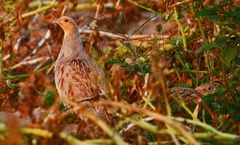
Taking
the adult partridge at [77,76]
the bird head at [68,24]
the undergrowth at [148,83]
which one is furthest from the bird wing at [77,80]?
the bird head at [68,24]

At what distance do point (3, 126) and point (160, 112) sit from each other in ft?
2.36

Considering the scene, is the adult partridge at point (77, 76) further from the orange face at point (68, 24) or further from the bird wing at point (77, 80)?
the orange face at point (68, 24)

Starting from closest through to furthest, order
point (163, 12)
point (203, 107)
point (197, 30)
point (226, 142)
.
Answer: point (226, 142) → point (203, 107) → point (163, 12) → point (197, 30)

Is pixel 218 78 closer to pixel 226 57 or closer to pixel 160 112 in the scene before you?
pixel 226 57

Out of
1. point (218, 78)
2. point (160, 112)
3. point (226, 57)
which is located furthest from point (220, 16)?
point (160, 112)

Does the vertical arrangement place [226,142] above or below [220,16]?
below

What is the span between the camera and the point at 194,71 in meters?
6.00

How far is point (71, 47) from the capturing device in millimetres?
6277

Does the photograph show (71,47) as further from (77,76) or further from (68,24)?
(77,76)

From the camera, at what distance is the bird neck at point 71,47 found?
20.2 feet

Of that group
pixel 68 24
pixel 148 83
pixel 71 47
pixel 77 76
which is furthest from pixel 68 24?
pixel 148 83

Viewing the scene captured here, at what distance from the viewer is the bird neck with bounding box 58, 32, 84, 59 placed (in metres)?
6.17

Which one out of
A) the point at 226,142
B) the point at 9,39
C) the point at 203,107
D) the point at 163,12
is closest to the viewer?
the point at 226,142

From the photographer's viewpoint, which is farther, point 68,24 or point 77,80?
point 68,24
